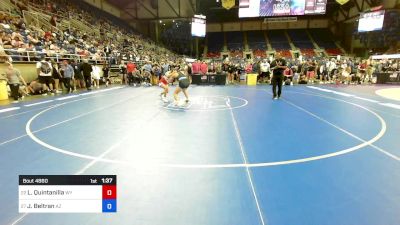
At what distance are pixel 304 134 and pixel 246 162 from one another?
2.12m

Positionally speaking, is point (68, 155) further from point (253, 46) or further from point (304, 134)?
point (253, 46)

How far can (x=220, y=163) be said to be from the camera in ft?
12.8

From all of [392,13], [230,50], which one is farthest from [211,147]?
Result: [230,50]

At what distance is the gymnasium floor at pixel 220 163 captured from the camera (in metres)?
2.61

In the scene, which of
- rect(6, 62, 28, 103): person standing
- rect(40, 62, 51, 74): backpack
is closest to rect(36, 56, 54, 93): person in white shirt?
rect(40, 62, 51, 74): backpack

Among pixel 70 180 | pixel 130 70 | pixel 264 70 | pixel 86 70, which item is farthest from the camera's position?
pixel 264 70
